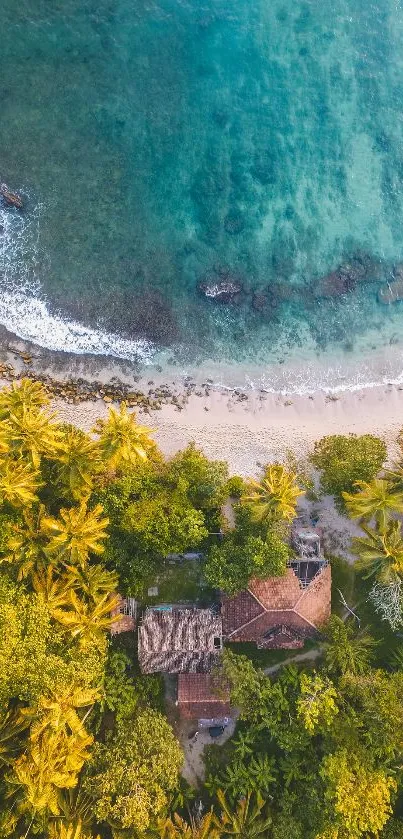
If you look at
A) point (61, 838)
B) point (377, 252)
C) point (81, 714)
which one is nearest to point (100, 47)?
point (377, 252)

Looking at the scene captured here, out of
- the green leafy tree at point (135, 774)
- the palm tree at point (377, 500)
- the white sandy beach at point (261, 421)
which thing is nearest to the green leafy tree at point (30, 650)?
the green leafy tree at point (135, 774)

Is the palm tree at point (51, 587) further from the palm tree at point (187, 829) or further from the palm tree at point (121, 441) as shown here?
the palm tree at point (187, 829)

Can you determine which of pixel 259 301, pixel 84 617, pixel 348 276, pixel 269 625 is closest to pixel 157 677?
pixel 269 625

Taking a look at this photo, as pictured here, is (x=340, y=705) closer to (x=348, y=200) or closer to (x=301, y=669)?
(x=301, y=669)

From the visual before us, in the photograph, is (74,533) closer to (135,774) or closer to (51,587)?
(51,587)

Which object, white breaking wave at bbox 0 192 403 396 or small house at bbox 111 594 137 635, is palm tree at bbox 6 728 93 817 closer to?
small house at bbox 111 594 137 635

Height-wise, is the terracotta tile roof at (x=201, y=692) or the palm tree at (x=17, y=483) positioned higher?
the palm tree at (x=17, y=483)

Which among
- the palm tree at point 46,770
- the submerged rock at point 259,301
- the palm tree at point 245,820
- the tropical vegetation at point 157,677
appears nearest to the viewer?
the palm tree at point 46,770
